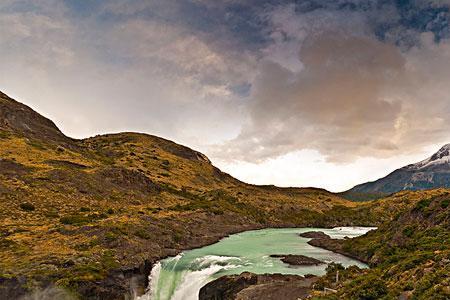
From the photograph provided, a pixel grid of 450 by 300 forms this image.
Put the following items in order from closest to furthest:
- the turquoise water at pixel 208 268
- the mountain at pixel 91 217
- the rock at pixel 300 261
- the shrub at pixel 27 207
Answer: the mountain at pixel 91 217 < the turquoise water at pixel 208 268 < the rock at pixel 300 261 < the shrub at pixel 27 207

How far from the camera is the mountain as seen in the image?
46.4 metres

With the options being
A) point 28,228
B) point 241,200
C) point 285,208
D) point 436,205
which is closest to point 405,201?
point 285,208

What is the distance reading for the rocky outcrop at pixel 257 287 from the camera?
39.3m

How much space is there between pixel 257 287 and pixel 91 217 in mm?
52705

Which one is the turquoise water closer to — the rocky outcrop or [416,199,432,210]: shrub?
the rocky outcrop

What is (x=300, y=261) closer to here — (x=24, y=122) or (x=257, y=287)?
(x=257, y=287)

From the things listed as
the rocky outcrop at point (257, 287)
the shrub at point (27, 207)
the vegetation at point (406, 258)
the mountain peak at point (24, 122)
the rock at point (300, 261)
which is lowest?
the rocky outcrop at point (257, 287)

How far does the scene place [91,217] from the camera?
80.7 m

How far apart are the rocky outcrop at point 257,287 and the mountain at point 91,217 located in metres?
12.7

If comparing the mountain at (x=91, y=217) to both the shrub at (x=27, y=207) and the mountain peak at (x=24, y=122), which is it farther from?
the mountain peak at (x=24, y=122)

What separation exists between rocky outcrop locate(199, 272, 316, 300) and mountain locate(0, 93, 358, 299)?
501 inches

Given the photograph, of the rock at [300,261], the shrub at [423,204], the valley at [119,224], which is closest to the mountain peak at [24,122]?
the valley at [119,224]

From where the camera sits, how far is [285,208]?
168875 mm

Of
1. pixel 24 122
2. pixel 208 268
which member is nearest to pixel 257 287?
pixel 208 268
